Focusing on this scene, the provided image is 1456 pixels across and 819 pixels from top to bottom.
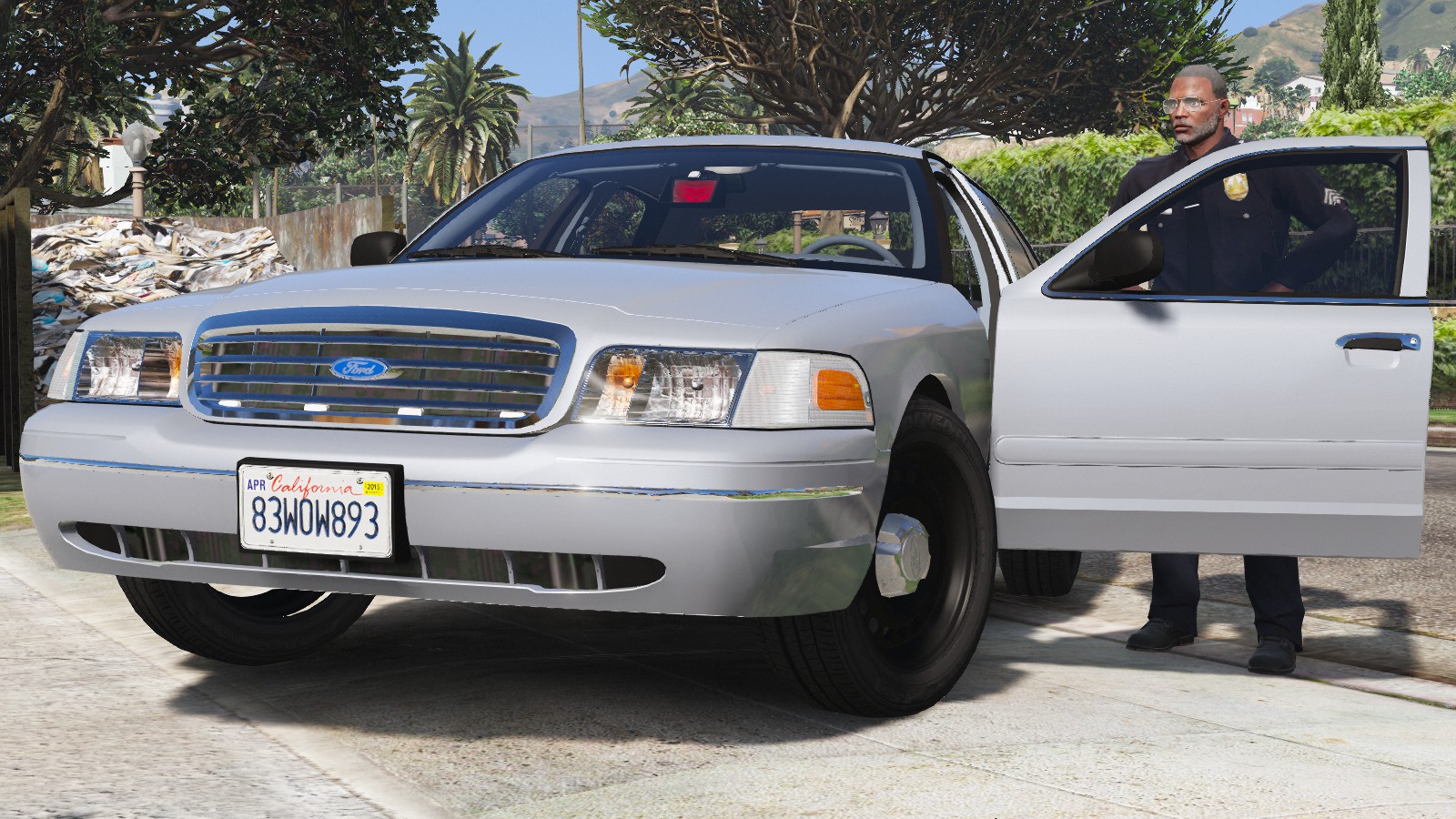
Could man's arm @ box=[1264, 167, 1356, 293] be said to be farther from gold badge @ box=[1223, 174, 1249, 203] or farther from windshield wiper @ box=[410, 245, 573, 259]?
windshield wiper @ box=[410, 245, 573, 259]

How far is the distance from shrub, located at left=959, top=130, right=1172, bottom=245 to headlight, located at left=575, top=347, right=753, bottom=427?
67.9ft

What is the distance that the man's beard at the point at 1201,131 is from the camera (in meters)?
5.64

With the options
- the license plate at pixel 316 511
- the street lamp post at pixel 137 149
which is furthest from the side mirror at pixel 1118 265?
the street lamp post at pixel 137 149

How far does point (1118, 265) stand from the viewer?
4.62 metres

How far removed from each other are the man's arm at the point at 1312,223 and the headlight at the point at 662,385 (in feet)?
7.30

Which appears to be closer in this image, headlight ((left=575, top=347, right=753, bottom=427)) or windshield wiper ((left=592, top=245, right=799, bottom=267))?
headlight ((left=575, top=347, right=753, bottom=427))

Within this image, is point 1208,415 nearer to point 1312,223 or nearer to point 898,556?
point 898,556

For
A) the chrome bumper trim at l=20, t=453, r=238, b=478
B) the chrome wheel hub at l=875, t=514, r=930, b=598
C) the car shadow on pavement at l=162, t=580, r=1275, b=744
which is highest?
the chrome bumper trim at l=20, t=453, r=238, b=478

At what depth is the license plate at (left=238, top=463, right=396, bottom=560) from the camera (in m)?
3.74

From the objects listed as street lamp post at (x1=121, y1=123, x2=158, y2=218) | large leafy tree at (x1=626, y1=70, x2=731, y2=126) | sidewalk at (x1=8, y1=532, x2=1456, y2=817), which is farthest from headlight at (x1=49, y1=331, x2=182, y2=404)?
large leafy tree at (x1=626, y1=70, x2=731, y2=126)

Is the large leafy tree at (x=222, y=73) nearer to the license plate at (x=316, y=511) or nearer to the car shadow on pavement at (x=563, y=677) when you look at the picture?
the car shadow on pavement at (x=563, y=677)

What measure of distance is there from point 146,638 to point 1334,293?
12.4ft

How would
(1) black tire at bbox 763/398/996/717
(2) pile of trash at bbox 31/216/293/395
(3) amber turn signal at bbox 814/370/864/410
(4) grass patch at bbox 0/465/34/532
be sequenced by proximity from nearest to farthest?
(3) amber turn signal at bbox 814/370/864/410
(1) black tire at bbox 763/398/996/717
(4) grass patch at bbox 0/465/34/532
(2) pile of trash at bbox 31/216/293/395

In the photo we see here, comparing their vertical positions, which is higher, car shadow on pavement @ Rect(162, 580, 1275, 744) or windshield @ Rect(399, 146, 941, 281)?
windshield @ Rect(399, 146, 941, 281)
